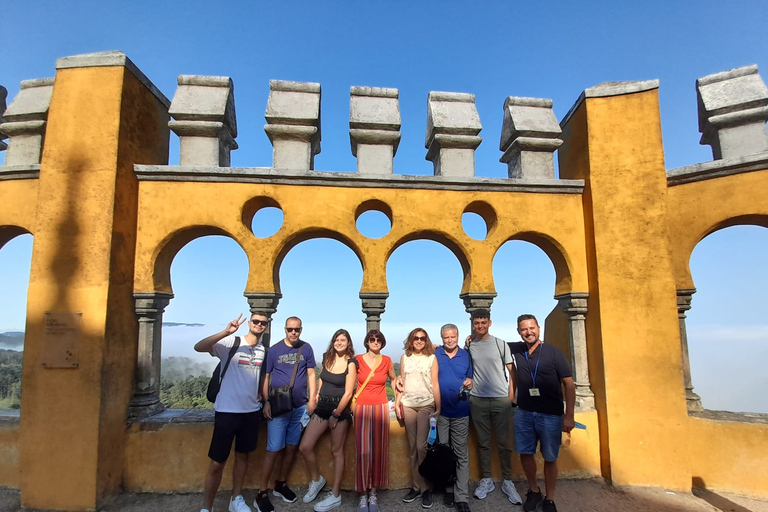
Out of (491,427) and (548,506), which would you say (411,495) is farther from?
(548,506)

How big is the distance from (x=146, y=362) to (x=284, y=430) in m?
1.92

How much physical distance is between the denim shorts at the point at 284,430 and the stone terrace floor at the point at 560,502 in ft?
2.03

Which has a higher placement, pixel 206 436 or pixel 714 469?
pixel 206 436

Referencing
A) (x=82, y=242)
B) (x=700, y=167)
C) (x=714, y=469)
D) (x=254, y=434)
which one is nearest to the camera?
(x=254, y=434)

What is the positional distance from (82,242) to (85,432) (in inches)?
75.7

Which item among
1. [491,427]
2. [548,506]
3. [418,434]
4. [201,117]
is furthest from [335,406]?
[201,117]

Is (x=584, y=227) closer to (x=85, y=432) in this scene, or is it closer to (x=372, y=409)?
(x=372, y=409)

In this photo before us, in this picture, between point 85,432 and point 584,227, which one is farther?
point 584,227

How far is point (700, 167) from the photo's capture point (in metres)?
4.52

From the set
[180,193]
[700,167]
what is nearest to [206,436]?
[180,193]

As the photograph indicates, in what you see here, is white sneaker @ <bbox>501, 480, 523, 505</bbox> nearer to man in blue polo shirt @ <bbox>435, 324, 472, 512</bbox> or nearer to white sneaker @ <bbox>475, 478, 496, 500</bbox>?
white sneaker @ <bbox>475, 478, 496, 500</bbox>

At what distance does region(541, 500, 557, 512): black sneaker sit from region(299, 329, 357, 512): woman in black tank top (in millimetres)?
1982

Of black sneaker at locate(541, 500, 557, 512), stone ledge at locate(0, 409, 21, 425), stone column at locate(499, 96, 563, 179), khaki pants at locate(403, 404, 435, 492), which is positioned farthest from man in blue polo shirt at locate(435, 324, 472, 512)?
stone ledge at locate(0, 409, 21, 425)

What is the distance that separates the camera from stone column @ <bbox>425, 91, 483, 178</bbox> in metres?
4.79
